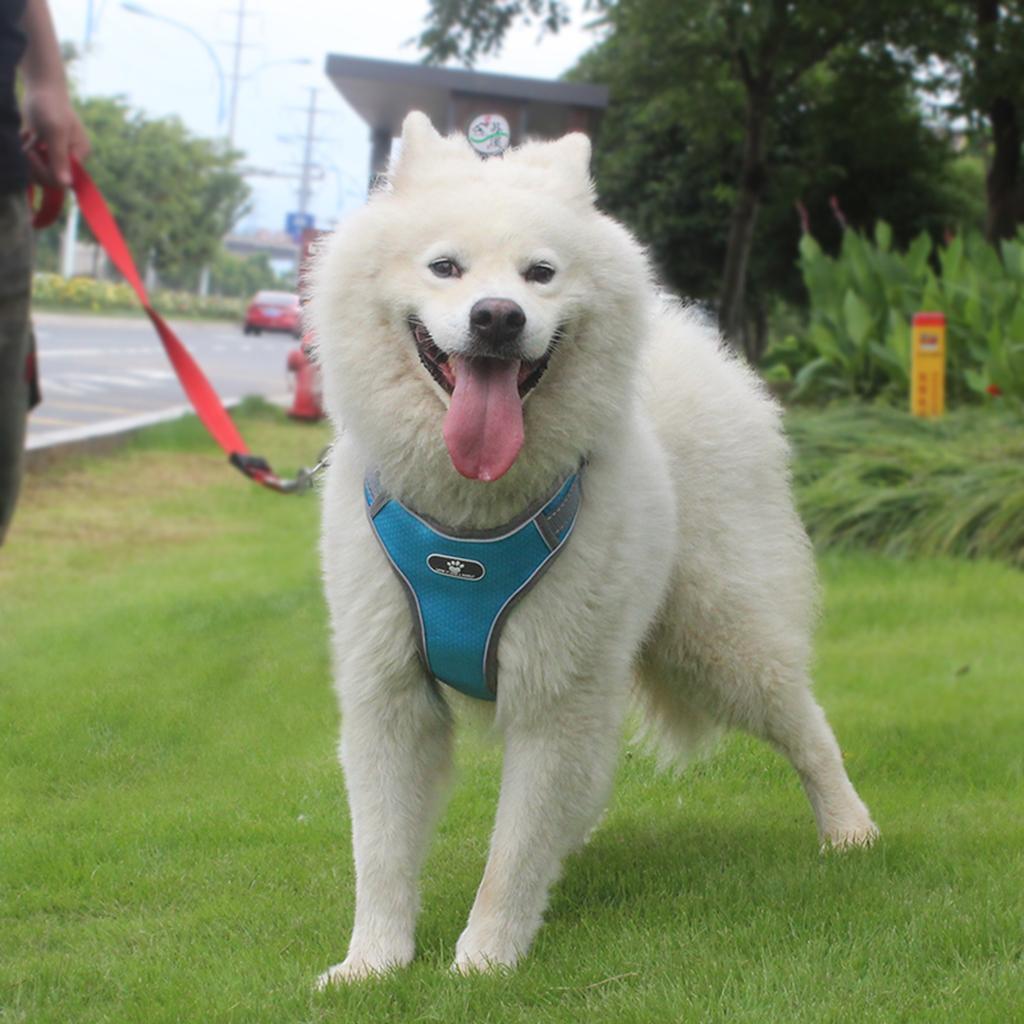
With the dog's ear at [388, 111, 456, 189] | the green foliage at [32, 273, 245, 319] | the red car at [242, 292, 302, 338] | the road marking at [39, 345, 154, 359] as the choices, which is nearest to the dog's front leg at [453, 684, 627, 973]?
the dog's ear at [388, 111, 456, 189]

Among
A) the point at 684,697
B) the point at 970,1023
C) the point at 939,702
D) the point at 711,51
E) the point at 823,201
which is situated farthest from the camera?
the point at 823,201

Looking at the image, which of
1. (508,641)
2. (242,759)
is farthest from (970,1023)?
(242,759)

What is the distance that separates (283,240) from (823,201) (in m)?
130

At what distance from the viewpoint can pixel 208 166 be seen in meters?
70.8

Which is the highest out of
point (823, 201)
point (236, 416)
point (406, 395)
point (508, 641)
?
point (823, 201)

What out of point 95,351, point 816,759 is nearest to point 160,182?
point 95,351

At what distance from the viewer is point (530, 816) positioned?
342 centimetres

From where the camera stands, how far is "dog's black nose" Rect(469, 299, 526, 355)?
305 cm

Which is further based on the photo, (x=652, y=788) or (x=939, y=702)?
(x=939, y=702)

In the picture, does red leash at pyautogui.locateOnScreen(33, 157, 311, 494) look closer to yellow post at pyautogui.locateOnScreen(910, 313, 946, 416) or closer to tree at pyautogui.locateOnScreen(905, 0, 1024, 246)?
yellow post at pyautogui.locateOnScreen(910, 313, 946, 416)

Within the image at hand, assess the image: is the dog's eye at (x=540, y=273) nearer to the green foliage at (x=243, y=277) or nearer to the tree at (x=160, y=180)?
the tree at (x=160, y=180)

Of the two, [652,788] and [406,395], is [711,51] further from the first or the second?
[406,395]

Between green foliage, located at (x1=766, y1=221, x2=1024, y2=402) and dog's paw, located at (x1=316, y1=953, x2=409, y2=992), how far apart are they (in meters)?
8.36

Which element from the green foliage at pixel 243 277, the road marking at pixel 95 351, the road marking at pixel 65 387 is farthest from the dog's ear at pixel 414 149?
the green foliage at pixel 243 277
